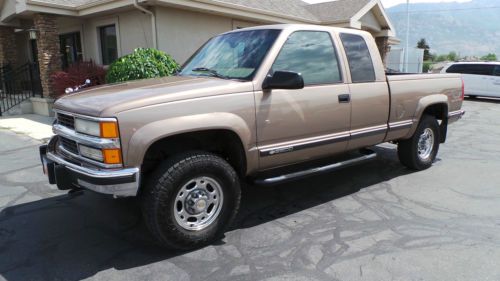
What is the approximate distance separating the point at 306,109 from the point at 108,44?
10872 millimetres

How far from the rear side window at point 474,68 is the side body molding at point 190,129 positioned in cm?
1883

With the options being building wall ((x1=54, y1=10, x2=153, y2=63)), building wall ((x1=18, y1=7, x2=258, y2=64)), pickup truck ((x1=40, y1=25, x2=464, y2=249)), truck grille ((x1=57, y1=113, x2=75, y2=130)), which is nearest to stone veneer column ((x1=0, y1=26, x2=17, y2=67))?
building wall ((x1=54, y1=10, x2=153, y2=63))

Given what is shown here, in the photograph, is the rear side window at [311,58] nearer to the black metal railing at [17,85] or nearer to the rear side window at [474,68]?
the black metal railing at [17,85]

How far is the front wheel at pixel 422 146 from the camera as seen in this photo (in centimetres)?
599

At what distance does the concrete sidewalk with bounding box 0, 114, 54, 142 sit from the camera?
9.50 meters

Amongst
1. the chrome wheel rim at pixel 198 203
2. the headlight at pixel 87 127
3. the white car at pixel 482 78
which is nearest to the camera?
the headlight at pixel 87 127

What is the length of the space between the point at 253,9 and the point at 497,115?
29.7 feet

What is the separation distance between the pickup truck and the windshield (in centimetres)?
2

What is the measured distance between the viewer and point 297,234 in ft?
13.2

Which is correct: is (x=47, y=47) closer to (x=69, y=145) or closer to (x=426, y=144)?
(x=69, y=145)

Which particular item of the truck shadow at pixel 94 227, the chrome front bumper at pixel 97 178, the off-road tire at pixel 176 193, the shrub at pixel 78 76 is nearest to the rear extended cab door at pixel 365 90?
the truck shadow at pixel 94 227

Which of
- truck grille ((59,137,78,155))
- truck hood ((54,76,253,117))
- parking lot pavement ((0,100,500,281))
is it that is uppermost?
truck hood ((54,76,253,117))

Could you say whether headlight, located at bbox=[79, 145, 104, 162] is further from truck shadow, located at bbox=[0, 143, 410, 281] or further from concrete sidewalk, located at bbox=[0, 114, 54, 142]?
concrete sidewalk, located at bbox=[0, 114, 54, 142]

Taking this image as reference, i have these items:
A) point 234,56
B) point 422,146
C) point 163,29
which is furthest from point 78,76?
point 422,146
